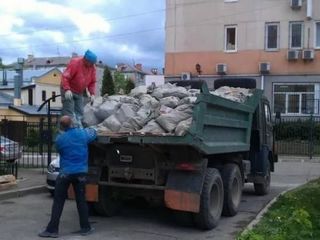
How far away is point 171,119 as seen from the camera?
28.4 feet

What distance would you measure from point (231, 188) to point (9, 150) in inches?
401

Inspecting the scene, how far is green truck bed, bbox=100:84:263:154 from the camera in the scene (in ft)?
27.7

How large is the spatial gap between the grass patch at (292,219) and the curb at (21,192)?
16.9 feet

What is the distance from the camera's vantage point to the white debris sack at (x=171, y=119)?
8586mm

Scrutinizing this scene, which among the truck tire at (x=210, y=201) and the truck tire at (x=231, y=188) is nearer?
the truck tire at (x=210, y=201)

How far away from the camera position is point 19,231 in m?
8.77

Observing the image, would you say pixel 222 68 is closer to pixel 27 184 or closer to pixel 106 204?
pixel 27 184

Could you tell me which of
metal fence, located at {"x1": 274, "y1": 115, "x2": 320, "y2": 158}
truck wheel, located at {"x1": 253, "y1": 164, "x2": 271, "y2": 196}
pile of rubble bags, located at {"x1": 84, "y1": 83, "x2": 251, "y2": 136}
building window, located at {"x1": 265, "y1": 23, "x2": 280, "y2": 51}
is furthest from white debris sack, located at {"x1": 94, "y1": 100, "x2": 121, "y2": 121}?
building window, located at {"x1": 265, "y1": 23, "x2": 280, "y2": 51}

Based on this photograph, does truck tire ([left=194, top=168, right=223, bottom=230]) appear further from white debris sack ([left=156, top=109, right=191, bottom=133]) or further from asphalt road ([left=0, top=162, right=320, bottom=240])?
white debris sack ([left=156, top=109, right=191, bottom=133])

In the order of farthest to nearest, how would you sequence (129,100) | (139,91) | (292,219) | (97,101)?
(139,91) → (97,101) → (129,100) → (292,219)

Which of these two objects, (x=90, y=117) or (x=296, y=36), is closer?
(x=90, y=117)

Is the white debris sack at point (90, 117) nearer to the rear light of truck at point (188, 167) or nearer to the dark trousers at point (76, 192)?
the dark trousers at point (76, 192)

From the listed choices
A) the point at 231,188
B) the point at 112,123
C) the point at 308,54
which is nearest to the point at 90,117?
the point at 112,123

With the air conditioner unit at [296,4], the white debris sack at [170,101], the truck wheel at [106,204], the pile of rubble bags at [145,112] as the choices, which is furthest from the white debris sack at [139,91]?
the air conditioner unit at [296,4]
